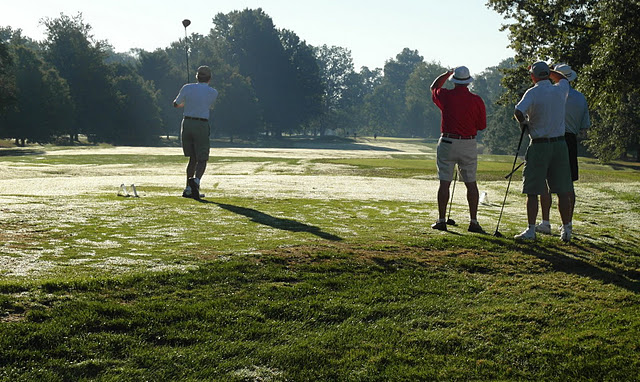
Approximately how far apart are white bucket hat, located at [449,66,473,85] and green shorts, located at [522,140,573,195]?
137cm

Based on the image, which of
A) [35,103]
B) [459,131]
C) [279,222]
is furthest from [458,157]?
[35,103]

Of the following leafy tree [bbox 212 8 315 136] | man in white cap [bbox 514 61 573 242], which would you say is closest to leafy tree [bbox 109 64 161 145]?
leafy tree [bbox 212 8 315 136]

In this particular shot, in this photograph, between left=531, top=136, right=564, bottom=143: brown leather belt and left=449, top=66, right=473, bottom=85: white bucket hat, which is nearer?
left=531, top=136, right=564, bottom=143: brown leather belt

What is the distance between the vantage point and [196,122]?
13438 mm

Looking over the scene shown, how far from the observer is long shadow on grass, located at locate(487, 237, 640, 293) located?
281 inches

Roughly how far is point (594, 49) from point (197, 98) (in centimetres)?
1575

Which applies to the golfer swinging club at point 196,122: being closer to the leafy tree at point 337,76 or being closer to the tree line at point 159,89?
the tree line at point 159,89

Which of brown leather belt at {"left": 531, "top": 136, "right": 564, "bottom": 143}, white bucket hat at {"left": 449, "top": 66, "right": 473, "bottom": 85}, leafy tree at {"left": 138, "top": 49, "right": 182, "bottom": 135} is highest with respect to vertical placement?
leafy tree at {"left": 138, "top": 49, "right": 182, "bottom": 135}

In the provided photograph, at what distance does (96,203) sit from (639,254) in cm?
922

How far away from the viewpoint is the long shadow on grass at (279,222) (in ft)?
30.3

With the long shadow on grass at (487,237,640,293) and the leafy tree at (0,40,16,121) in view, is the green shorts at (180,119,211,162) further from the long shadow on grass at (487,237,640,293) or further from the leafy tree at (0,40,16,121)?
the leafy tree at (0,40,16,121)

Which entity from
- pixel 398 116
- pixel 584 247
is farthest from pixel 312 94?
pixel 584 247

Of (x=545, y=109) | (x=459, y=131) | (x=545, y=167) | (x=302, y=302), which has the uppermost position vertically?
(x=545, y=109)

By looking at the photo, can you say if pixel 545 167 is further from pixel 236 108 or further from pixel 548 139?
pixel 236 108
